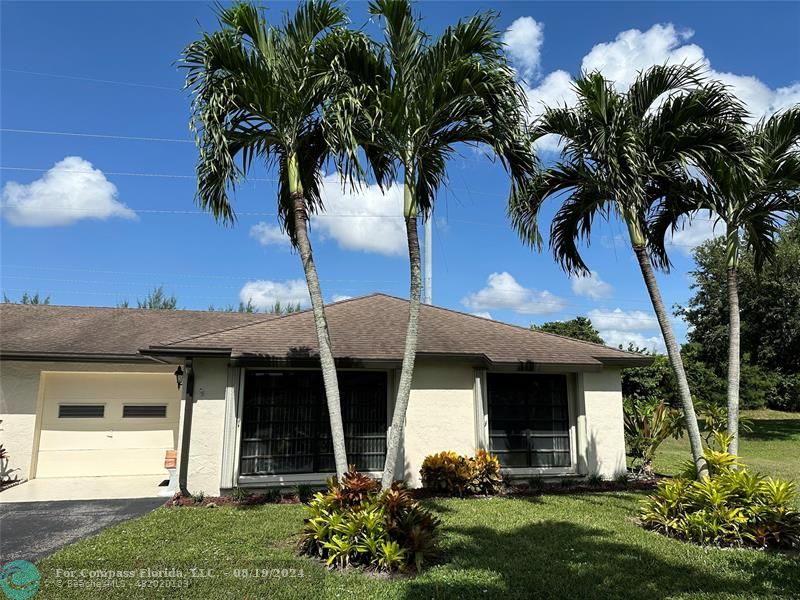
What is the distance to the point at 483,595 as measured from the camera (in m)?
4.76

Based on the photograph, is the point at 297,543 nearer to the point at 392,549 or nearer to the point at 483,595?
the point at 392,549

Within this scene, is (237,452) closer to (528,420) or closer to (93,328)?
(528,420)

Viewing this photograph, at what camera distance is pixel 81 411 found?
12.0 metres

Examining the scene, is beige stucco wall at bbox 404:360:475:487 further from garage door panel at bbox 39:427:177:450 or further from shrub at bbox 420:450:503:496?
garage door panel at bbox 39:427:177:450

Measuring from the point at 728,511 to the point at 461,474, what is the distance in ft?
14.8

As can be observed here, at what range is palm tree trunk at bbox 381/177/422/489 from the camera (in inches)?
256

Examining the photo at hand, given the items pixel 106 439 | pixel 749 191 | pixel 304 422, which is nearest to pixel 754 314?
pixel 749 191

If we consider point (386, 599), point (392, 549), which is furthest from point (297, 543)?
point (386, 599)

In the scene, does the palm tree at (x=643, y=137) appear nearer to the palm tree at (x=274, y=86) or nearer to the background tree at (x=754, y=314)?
the palm tree at (x=274, y=86)

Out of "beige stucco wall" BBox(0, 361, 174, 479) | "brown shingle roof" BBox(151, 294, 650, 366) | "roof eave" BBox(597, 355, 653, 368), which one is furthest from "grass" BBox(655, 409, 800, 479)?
"beige stucco wall" BBox(0, 361, 174, 479)

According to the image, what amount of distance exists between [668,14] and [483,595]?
11.4 meters

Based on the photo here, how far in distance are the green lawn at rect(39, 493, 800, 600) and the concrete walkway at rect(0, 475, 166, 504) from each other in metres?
2.69

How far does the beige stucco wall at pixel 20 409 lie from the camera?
441 inches

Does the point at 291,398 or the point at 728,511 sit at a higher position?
the point at 291,398
